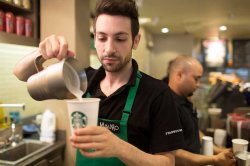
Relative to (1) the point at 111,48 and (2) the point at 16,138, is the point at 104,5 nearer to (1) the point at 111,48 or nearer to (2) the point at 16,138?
(1) the point at 111,48

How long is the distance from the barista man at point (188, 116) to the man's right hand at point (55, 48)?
1081 millimetres

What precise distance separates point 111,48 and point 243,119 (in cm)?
171

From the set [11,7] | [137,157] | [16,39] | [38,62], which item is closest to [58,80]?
[38,62]

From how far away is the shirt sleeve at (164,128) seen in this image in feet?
3.26

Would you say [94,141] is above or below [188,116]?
above

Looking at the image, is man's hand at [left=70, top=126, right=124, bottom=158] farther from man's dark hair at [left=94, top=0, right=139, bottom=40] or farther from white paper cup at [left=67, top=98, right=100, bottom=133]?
man's dark hair at [left=94, top=0, right=139, bottom=40]

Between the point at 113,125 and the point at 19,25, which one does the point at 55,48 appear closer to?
the point at 113,125

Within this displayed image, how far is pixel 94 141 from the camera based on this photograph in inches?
27.8

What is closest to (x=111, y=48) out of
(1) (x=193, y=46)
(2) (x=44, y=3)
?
(2) (x=44, y=3)

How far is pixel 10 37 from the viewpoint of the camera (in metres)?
2.23

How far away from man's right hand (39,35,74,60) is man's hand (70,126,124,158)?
1.20 ft

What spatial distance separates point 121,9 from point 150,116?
0.43 m

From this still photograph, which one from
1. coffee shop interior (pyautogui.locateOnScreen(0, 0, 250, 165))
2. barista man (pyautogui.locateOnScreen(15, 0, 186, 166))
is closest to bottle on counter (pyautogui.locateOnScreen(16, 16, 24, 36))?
coffee shop interior (pyautogui.locateOnScreen(0, 0, 250, 165))

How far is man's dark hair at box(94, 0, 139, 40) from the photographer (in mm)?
1028
